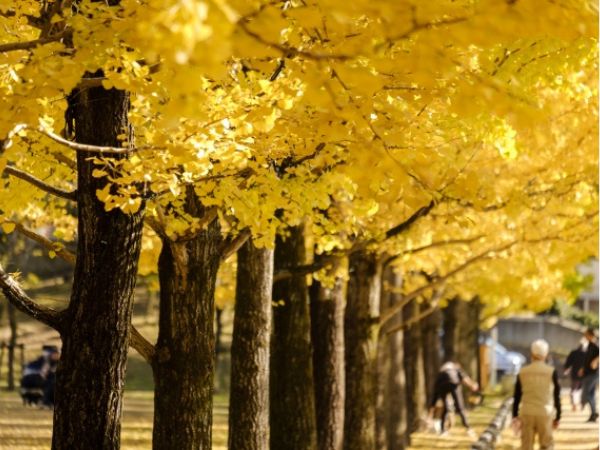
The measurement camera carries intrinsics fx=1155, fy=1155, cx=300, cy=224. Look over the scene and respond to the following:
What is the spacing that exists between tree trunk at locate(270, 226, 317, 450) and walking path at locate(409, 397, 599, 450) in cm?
715

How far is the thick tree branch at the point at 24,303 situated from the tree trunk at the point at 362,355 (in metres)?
8.16

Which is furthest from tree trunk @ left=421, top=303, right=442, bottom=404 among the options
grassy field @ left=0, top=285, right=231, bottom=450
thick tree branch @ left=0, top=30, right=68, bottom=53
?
thick tree branch @ left=0, top=30, right=68, bottom=53

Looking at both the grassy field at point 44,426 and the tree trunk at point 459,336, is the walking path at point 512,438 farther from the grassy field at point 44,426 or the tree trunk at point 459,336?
the grassy field at point 44,426

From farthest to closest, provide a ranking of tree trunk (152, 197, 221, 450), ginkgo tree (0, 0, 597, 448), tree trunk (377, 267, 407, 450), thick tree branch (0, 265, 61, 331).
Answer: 1. tree trunk (377, 267, 407, 450)
2. tree trunk (152, 197, 221, 450)
3. thick tree branch (0, 265, 61, 331)
4. ginkgo tree (0, 0, 597, 448)

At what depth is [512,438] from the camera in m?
21.4

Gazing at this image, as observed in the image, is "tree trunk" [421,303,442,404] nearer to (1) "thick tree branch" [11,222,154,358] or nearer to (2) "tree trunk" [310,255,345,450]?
(2) "tree trunk" [310,255,345,450]

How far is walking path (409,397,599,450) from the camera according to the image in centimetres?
2000

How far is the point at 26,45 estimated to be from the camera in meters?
5.99

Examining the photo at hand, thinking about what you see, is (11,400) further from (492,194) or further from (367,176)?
(367,176)

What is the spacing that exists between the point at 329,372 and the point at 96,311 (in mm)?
7537

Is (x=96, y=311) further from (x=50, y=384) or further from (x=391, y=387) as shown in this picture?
(x=50, y=384)

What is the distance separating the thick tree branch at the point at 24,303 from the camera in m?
7.32

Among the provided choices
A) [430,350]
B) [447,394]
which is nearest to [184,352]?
[447,394]

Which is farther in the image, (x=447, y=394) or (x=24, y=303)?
(x=447, y=394)
